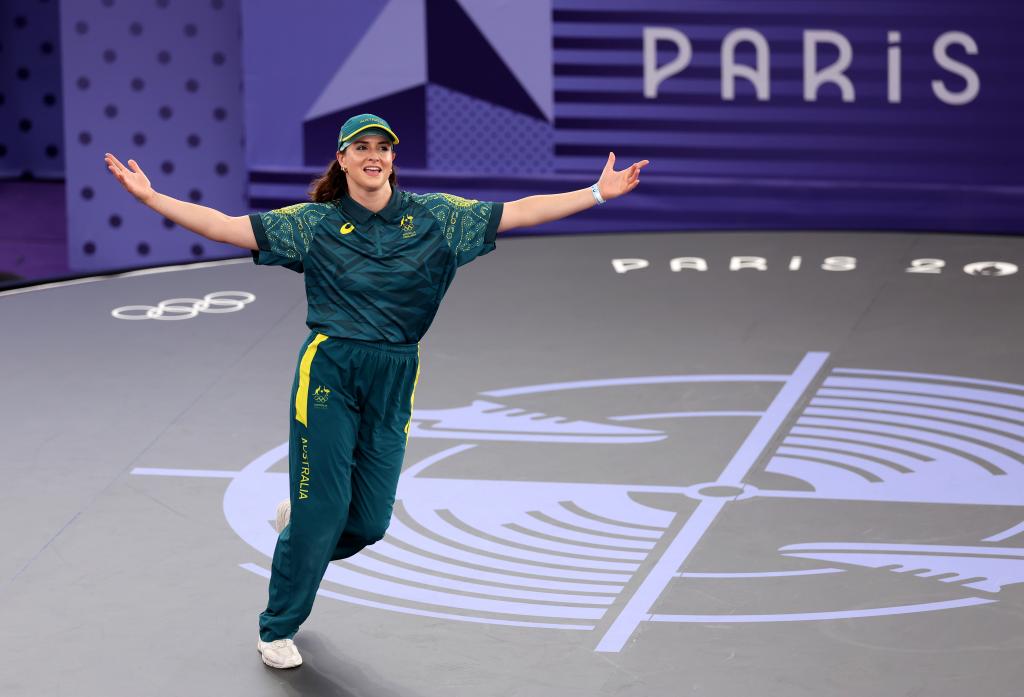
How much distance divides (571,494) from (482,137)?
5.02 m

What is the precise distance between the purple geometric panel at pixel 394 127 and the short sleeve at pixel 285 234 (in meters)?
5.99

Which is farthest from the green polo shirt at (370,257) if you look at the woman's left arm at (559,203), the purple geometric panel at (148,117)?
the purple geometric panel at (148,117)

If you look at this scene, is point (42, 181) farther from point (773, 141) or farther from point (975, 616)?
point (975, 616)

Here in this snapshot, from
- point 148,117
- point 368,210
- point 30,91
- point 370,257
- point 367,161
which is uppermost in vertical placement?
point 30,91

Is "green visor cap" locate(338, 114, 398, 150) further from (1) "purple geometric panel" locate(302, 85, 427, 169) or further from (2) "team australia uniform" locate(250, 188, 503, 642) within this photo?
(1) "purple geometric panel" locate(302, 85, 427, 169)

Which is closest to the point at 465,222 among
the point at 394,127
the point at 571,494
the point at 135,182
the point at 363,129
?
the point at 363,129

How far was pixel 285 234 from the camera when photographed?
3854mm

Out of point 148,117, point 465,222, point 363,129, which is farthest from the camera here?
point 148,117

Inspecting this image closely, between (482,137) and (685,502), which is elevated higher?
(482,137)

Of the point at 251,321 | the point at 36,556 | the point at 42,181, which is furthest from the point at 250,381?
the point at 42,181

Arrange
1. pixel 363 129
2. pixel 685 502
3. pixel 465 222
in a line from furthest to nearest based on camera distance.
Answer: pixel 685 502 < pixel 465 222 < pixel 363 129

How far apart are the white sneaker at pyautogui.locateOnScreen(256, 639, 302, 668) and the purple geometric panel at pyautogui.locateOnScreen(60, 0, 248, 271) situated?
6.46 metres

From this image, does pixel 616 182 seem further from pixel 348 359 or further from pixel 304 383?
pixel 304 383

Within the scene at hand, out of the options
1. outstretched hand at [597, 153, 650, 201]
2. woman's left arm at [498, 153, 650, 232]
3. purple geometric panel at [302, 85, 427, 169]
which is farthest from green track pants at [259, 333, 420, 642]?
purple geometric panel at [302, 85, 427, 169]
